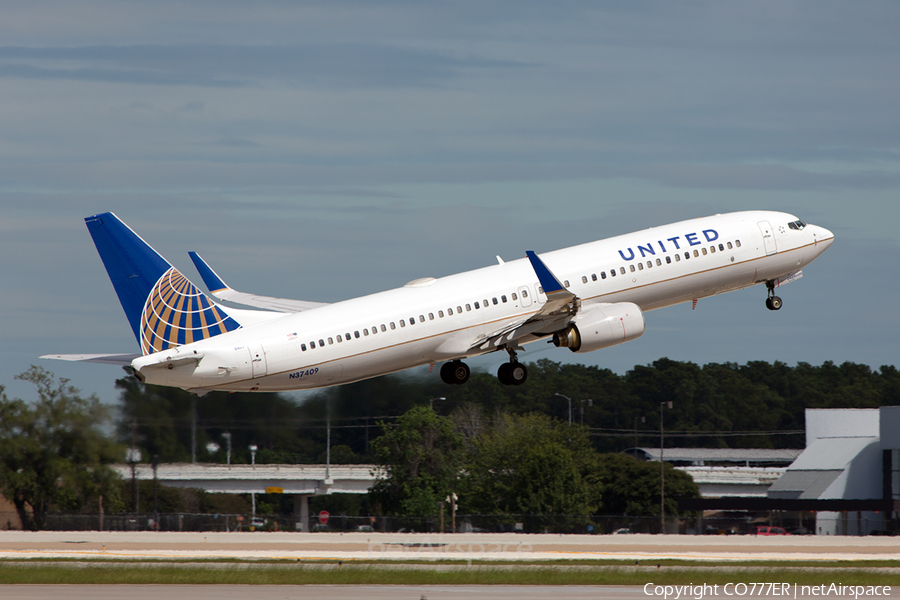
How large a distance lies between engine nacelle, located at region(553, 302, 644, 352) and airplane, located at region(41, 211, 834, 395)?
0.17 feet

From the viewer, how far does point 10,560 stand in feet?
186

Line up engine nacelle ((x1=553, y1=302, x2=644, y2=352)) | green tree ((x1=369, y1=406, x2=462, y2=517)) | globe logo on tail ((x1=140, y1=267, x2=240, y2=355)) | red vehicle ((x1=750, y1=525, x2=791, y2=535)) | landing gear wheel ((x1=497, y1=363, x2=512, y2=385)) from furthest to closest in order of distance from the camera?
green tree ((x1=369, y1=406, x2=462, y2=517)) → red vehicle ((x1=750, y1=525, x2=791, y2=535)) → landing gear wheel ((x1=497, y1=363, x2=512, y2=385)) → engine nacelle ((x1=553, y1=302, x2=644, y2=352)) → globe logo on tail ((x1=140, y1=267, x2=240, y2=355))

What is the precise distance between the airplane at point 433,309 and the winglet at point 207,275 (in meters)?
0.05

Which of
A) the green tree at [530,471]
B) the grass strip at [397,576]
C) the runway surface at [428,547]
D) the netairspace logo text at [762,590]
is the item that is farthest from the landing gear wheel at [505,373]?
the green tree at [530,471]

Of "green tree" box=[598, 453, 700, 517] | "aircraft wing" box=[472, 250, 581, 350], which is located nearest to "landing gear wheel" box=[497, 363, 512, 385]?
"aircraft wing" box=[472, 250, 581, 350]

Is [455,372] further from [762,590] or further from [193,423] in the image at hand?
[193,423]

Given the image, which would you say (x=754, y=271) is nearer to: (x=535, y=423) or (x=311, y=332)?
(x=311, y=332)

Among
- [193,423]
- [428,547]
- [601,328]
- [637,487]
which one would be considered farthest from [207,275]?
[637,487]

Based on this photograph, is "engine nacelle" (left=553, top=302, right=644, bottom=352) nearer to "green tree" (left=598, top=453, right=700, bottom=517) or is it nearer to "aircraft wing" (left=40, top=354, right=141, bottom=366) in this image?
"aircraft wing" (left=40, top=354, right=141, bottom=366)

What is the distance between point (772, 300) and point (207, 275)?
1031 inches

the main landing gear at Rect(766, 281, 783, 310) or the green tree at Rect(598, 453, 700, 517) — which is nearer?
the main landing gear at Rect(766, 281, 783, 310)

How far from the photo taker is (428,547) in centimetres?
6969

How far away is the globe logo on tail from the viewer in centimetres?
4688

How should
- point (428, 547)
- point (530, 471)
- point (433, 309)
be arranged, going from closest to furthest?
point (433, 309) → point (428, 547) → point (530, 471)
